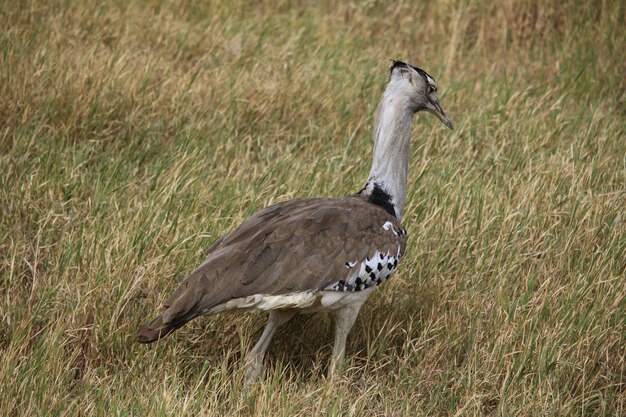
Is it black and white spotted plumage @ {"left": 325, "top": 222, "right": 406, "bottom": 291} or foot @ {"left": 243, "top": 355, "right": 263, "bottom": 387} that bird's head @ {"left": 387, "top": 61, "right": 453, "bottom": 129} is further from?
foot @ {"left": 243, "top": 355, "right": 263, "bottom": 387}

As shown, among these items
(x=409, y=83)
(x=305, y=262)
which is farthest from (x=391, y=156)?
(x=305, y=262)

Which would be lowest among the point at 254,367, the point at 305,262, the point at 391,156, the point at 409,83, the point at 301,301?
the point at 254,367

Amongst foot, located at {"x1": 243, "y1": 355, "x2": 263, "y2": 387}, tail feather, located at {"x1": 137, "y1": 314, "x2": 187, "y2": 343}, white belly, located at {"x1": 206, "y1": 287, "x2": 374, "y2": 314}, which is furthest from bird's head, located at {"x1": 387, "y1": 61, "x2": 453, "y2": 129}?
tail feather, located at {"x1": 137, "y1": 314, "x2": 187, "y2": 343}

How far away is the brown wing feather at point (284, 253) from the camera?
10.5 ft

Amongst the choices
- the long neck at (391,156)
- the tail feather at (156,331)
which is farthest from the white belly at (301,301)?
the long neck at (391,156)

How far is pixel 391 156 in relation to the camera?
150 inches

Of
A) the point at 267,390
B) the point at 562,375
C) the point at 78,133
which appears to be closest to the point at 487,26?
the point at 78,133

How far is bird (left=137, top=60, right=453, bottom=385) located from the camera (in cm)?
322

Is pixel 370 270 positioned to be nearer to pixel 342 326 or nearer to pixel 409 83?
pixel 342 326

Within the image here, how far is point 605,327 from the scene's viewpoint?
146 inches

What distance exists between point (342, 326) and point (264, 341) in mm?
273

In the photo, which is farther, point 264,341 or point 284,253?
point 264,341

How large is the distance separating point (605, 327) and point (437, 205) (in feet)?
3.12

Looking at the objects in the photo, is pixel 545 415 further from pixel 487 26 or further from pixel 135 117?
pixel 487 26
